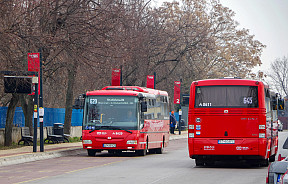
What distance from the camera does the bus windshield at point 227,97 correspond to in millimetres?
20578

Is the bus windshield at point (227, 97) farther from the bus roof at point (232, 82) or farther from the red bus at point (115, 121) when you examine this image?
the red bus at point (115, 121)

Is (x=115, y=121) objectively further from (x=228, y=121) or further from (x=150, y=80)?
(x=150, y=80)

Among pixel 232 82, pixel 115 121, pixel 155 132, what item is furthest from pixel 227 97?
pixel 155 132

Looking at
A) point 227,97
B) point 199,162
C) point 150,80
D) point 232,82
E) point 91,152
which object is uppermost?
point 150,80

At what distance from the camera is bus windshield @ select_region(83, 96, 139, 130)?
27047mm

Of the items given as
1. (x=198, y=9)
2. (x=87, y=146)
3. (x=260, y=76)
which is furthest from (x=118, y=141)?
(x=260, y=76)

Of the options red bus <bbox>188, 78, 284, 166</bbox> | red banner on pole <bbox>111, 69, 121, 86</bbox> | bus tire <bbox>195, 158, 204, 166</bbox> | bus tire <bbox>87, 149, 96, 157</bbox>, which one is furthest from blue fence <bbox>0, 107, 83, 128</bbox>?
red bus <bbox>188, 78, 284, 166</bbox>

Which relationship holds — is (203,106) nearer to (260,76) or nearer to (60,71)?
(60,71)

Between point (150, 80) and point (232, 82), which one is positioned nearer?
point (232, 82)

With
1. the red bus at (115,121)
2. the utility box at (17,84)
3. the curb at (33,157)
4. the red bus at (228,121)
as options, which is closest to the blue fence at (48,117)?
the curb at (33,157)

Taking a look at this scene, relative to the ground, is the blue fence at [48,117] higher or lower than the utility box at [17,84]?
lower

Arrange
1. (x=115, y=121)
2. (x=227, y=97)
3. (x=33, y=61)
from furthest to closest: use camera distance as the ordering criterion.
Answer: (x=115, y=121), (x=33, y=61), (x=227, y=97)

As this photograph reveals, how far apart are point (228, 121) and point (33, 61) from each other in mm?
8946

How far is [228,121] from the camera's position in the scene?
2059cm
